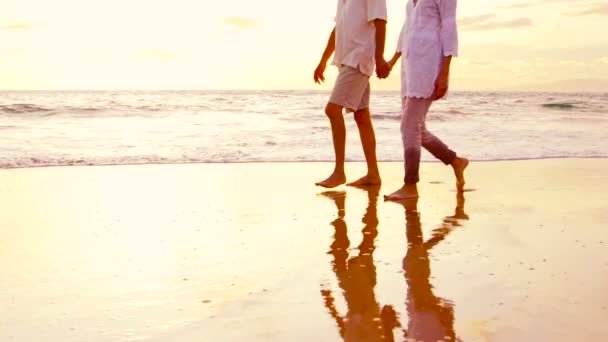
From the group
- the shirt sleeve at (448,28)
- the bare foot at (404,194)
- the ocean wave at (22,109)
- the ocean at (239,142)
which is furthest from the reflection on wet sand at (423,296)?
the ocean wave at (22,109)

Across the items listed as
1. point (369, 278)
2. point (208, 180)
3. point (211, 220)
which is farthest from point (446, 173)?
point (369, 278)

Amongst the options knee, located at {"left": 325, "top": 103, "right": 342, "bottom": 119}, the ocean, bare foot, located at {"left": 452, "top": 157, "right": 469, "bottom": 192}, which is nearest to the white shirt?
knee, located at {"left": 325, "top": 103, "right": 342, "bottom": 119}

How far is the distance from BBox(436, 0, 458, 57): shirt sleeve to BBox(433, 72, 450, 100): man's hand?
15 cm

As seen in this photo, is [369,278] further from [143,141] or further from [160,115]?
[160,115]

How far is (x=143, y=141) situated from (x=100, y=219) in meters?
6.29

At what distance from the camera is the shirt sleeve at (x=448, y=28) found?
17.1ft

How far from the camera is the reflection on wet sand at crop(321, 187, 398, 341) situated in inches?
98.5

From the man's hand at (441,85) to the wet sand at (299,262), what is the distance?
761 millimetres

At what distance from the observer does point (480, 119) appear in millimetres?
17828

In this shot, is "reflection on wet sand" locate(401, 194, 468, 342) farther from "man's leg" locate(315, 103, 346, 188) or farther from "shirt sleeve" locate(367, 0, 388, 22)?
"shirt sleeve" locate(367, 0, 388, 22)

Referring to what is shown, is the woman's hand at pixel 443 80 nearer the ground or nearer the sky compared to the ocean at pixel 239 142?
nearer the sky

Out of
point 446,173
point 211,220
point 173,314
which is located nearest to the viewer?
point 173,314

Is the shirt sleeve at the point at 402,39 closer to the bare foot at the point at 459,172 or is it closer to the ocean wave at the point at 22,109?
the bare foot at the point at 459,172

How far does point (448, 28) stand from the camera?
17.1ft
